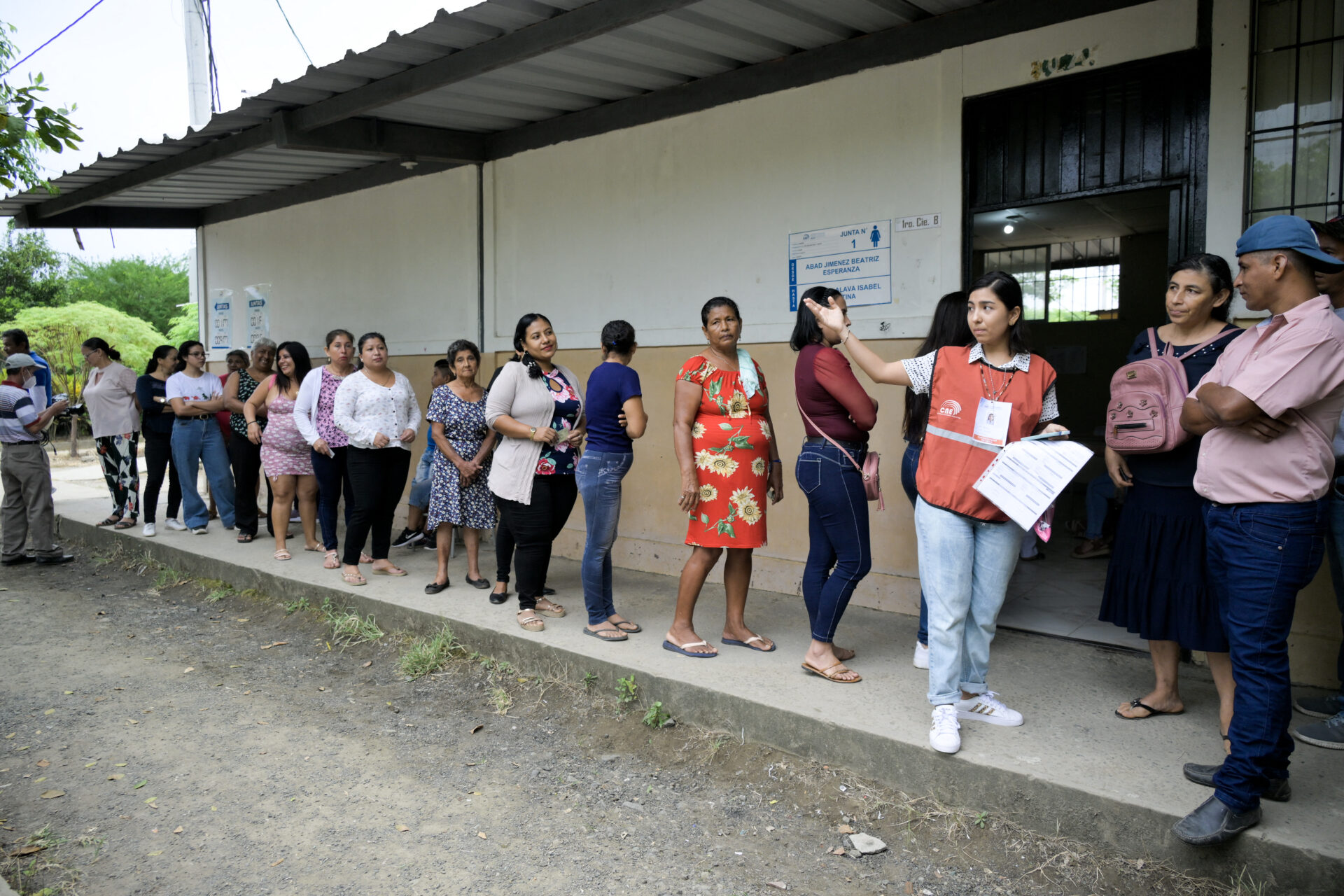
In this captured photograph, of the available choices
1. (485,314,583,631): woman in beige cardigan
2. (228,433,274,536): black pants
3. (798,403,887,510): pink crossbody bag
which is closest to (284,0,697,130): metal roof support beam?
(485,314,583,631): woman in beige cardigan

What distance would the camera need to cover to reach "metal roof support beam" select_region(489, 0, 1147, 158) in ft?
15.0

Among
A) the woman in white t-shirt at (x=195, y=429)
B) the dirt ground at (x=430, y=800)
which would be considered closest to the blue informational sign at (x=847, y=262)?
the dirt ground at (x=430, y=800)

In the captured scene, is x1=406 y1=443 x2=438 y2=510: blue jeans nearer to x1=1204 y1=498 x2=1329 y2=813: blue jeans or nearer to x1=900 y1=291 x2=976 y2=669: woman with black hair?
x1=900 y1=291 x2=976 y2=669: woman with black hair

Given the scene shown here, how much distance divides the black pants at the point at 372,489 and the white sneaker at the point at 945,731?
398 centimetres

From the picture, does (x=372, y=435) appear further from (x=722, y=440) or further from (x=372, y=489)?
(x=722, y=440)

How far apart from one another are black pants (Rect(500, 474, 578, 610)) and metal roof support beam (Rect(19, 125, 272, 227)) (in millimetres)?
3711

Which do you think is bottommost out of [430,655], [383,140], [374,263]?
[430,655]

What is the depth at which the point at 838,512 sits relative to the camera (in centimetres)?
388

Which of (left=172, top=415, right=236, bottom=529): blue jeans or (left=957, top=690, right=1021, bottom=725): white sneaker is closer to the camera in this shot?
(left=957, top=690, right=1021, bottom=725): white sneaker

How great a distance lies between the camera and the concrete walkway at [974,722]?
284 centimetres

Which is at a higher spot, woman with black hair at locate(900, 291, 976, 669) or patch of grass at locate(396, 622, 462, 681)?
woman with black hair at locate(900, 291, 976, 669)

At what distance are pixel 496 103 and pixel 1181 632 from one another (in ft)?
18.0

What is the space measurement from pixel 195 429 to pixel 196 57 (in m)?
8.06

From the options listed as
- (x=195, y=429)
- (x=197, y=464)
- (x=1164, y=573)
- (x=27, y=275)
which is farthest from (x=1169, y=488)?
(x=27, y=275)
